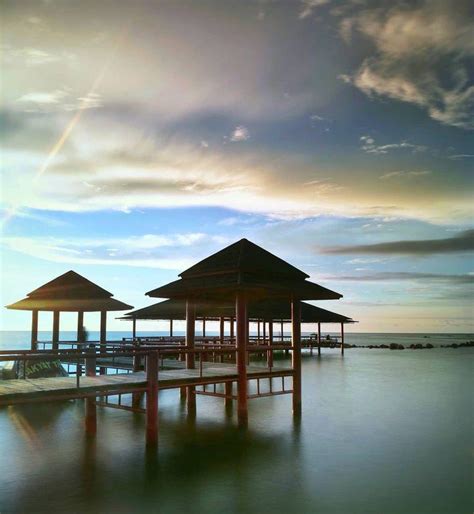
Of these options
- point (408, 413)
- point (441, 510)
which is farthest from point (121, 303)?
point (441, 510)

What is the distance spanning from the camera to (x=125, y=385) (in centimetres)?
1023

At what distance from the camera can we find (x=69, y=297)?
18.5 metres

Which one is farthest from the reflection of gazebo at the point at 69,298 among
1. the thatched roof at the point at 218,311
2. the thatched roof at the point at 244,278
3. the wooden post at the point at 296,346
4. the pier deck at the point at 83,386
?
the wooden post at the point at 296,346

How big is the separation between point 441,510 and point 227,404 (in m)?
9.31

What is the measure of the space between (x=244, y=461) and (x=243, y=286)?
12.8 feet

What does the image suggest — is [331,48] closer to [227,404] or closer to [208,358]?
→ [227,404]

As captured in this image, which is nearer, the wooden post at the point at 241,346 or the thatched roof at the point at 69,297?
the wooden post at the point at 241,346

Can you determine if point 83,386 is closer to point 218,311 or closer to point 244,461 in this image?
point 244,461

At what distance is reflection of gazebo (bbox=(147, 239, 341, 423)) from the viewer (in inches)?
505

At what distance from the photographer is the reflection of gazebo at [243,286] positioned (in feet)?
42.1

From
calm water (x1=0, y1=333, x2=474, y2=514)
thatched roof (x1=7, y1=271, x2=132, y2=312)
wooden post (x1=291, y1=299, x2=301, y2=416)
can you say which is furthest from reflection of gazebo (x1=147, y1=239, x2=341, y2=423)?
thatched roof (x1=7, y1=271, x2=132, y2=312)

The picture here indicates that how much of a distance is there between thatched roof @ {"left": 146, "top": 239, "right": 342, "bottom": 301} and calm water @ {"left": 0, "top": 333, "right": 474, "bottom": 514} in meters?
3.43

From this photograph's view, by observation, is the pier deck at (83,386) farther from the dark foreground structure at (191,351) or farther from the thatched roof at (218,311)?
the thatched roof at (218,311)

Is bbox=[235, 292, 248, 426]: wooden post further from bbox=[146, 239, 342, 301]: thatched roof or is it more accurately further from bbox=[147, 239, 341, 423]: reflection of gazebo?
bbox=[146, 239, 342, 301]: thatched roof
